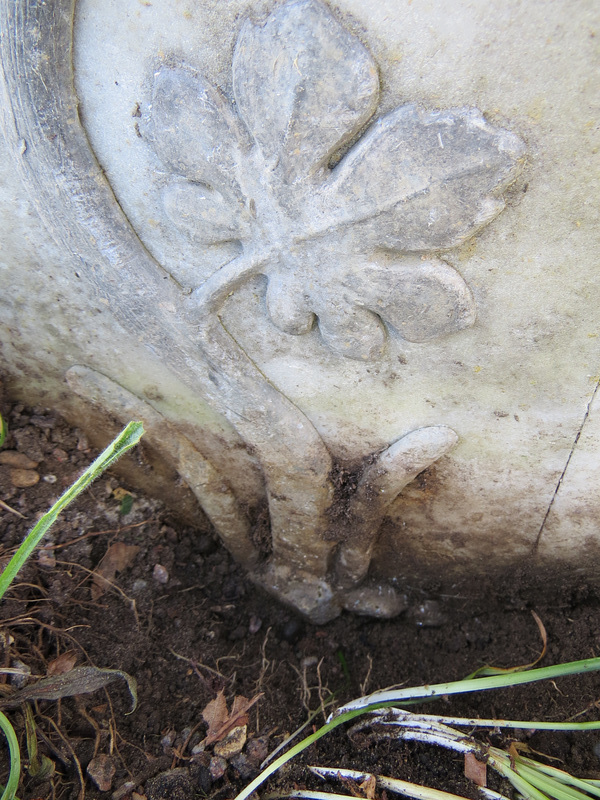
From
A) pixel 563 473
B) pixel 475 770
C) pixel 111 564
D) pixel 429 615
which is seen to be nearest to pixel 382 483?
pixel 563 473

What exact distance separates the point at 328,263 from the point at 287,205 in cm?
12

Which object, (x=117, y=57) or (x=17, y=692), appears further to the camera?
(x=17, y=692)

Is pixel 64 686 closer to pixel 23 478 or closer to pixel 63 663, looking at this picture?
pixel 63 663

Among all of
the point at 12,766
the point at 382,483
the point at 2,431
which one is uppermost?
the point at 382,483

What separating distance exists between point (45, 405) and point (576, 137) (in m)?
1.39

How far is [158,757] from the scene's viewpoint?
127 centimetres

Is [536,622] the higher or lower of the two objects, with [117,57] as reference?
lower

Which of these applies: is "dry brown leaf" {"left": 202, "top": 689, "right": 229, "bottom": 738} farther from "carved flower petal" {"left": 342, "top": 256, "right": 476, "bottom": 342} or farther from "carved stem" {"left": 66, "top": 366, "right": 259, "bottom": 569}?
"carved flower petal" {"left": 342, "top": 256, "right": 476, "bottom": 342}

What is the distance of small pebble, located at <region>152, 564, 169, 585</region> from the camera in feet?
5.16

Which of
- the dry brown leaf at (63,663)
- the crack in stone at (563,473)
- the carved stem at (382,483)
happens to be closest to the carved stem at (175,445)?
the carved stem at (382,483)

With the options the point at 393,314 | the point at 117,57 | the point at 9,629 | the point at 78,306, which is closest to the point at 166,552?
the point at 9,629

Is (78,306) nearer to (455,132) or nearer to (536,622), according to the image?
(455,132)

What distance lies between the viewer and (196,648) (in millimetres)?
1473

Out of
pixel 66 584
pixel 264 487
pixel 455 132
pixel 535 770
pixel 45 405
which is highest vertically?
pixel 455 132
